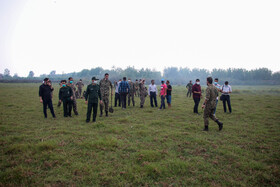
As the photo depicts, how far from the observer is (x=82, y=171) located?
13.2ft

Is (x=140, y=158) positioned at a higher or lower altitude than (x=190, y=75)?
lower

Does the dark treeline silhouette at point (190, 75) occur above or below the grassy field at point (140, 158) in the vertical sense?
above

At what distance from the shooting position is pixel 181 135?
6.76 m

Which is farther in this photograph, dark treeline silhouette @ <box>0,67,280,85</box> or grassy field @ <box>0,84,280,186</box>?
dark treeline silhouette @ <box>0,67,280,85</box>

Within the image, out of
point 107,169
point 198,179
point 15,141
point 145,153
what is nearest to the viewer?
point 198,179

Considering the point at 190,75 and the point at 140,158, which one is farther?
the point at 190,75

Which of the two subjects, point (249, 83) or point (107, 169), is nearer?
point (107, 169)

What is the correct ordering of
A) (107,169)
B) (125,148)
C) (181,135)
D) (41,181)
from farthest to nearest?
(181,135) < (125,148) < (107,169) < (41,181)

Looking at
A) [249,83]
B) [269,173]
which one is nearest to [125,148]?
[269,173]

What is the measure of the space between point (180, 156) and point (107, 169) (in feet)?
7.09

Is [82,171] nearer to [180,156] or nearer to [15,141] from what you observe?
[180,156]

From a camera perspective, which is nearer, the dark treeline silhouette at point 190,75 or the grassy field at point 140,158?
the grassy field at point 140,158

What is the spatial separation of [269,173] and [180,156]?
2150 millimetres

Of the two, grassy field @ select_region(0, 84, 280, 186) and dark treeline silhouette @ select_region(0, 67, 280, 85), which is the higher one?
dark treeline silhouette @ select_region(0, 67, 280, 85)
